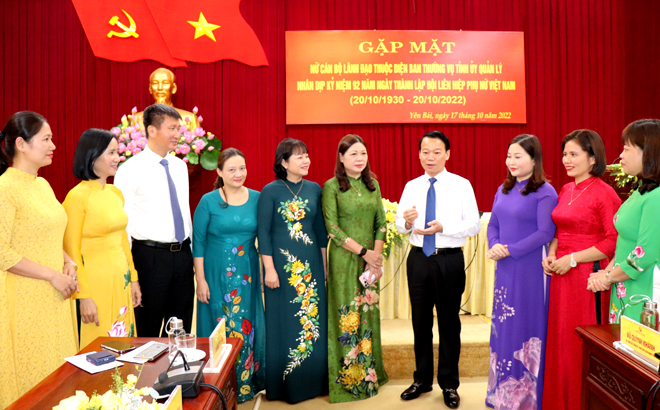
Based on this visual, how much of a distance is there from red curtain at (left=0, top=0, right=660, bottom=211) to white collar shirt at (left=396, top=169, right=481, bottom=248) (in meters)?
2.99

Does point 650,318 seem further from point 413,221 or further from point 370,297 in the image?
point 370,297

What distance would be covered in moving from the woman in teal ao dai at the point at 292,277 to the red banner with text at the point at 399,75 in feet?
9.64

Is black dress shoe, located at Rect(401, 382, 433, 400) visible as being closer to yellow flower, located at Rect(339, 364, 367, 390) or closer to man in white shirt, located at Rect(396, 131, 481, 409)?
man in white shirt, located at Rect(396, 131, 481, 409)

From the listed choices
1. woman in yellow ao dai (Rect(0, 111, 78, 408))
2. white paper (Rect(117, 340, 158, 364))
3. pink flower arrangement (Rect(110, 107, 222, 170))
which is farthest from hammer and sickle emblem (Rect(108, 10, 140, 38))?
white paper (Rect(117, 340, 158, 364))

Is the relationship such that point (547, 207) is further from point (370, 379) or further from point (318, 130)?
point (318, 130)

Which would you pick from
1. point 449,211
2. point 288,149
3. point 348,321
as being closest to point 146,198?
A: point 288,149

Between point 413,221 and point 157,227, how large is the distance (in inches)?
54.3

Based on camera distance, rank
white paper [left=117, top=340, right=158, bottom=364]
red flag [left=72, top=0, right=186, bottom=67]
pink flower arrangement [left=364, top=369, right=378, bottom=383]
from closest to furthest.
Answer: white paper [left=117, top=340, right=158, bottom=364] → pink flower arrangement [left=364, top=369, right=378, bottom=383] → red flag [left=72, top=0, right=186, bottom=67]

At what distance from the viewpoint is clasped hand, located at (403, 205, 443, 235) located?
94.5 inches

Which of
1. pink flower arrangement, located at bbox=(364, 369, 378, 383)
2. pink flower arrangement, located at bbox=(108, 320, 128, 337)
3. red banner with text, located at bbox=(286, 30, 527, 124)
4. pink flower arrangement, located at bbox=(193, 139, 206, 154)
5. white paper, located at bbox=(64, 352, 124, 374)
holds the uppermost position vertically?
red banner with text, located at bbox=(286, 30, 527, 124)

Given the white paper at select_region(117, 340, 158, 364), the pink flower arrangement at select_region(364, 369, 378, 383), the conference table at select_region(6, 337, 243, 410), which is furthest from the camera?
→ the pink flower arrangement at select_region(364, 369, 378, 383)

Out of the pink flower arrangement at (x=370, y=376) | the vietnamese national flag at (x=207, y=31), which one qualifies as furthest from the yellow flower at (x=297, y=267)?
the vietnamese national flag at (x=207, y=31)

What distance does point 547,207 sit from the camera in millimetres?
2240

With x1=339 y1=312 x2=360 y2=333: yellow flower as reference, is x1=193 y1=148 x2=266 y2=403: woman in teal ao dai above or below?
above
